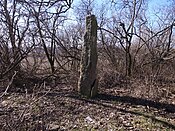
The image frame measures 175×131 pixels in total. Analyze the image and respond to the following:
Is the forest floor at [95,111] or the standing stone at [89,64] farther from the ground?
the standing stone at [89,64]

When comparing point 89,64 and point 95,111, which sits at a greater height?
point 89,64

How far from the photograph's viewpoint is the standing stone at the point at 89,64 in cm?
726

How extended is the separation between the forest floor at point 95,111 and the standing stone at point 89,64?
0.26 meters

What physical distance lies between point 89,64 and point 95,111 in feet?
5.46

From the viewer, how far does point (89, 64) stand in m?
7.30

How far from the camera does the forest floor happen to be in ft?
16.8

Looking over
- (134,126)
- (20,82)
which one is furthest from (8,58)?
(134,126)

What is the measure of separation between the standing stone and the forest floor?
0.85 ft

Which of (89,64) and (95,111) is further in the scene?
Answer: (89,64)

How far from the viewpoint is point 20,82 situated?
870 cm

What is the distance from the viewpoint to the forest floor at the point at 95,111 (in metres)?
5.12

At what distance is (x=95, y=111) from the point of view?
6.03 meters

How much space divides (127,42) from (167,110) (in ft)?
16.8

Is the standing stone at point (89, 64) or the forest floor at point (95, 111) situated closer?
the forest floor at point (95, 111)
